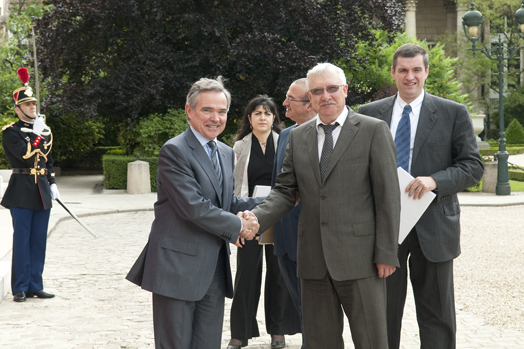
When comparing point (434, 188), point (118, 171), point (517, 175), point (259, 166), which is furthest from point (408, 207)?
point (517, 175)

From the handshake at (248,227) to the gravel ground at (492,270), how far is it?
3.00 meters

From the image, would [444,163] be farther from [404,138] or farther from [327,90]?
[327,90]

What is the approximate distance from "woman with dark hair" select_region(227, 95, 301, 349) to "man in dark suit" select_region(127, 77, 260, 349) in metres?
1.41

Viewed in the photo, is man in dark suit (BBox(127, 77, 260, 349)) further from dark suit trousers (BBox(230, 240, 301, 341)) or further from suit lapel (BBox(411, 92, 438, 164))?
dark suit trousers (BBox(230, 240, 301, 341))

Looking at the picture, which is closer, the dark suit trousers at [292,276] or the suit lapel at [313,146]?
the suit lapel at [313,146]

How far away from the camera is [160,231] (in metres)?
3.55

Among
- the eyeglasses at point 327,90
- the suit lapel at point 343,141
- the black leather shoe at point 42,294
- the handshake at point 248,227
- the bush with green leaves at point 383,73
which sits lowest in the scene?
the black leather shoe at point 42,294

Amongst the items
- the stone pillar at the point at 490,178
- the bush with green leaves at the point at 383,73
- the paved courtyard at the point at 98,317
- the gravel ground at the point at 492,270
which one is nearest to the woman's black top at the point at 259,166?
the paved courtyard at the point at 98,317

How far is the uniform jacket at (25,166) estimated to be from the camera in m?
6.96

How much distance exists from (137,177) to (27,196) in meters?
12.0

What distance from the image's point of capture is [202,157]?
363 centimetres

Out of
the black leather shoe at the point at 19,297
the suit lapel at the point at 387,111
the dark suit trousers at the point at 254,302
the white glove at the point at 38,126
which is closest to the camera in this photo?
the suit lapel at the point at 387,111

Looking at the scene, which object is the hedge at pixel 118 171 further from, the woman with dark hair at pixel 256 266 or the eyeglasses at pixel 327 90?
the eyeglasses at pixel 327 90

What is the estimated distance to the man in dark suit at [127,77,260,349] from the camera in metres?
3.48
